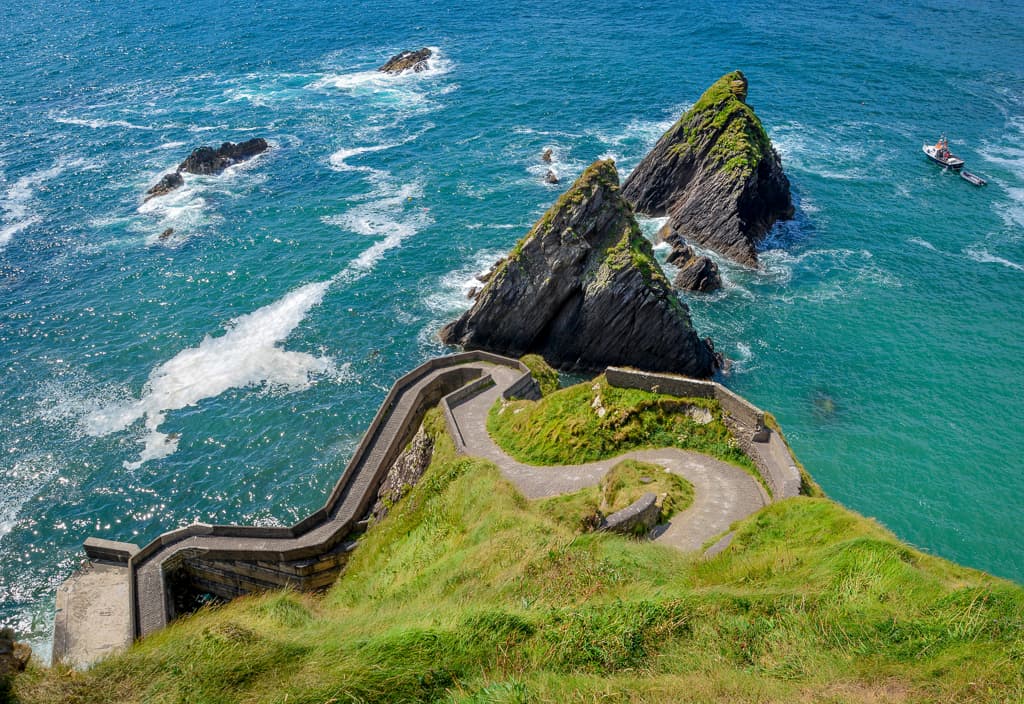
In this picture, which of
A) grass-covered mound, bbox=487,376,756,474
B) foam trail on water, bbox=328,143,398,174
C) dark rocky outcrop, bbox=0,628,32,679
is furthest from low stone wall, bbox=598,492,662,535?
foam trail on water, bbox=328,143,398,174

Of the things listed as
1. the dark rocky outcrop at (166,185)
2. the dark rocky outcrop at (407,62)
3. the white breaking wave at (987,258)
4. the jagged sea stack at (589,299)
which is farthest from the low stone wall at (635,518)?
the dark rocky outcrop at (407,62)

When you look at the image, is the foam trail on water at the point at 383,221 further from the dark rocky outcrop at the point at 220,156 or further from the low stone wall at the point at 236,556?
the low stone wall at the point at 236,556

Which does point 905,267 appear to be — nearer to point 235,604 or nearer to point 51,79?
point 235,604

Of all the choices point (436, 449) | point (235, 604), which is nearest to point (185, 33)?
point (436, 449)

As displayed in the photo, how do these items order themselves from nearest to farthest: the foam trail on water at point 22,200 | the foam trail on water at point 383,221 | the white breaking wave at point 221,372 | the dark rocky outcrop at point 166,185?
the white breaking wave at point 221,372
the foam trail on water at point 383,221
the foam trail on water at point 22,200
the dark rocky outcrop at point 166,185

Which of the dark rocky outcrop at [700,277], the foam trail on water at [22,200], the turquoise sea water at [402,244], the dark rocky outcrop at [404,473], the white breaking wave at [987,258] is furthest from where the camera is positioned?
the foam trail on water at [22,200]
